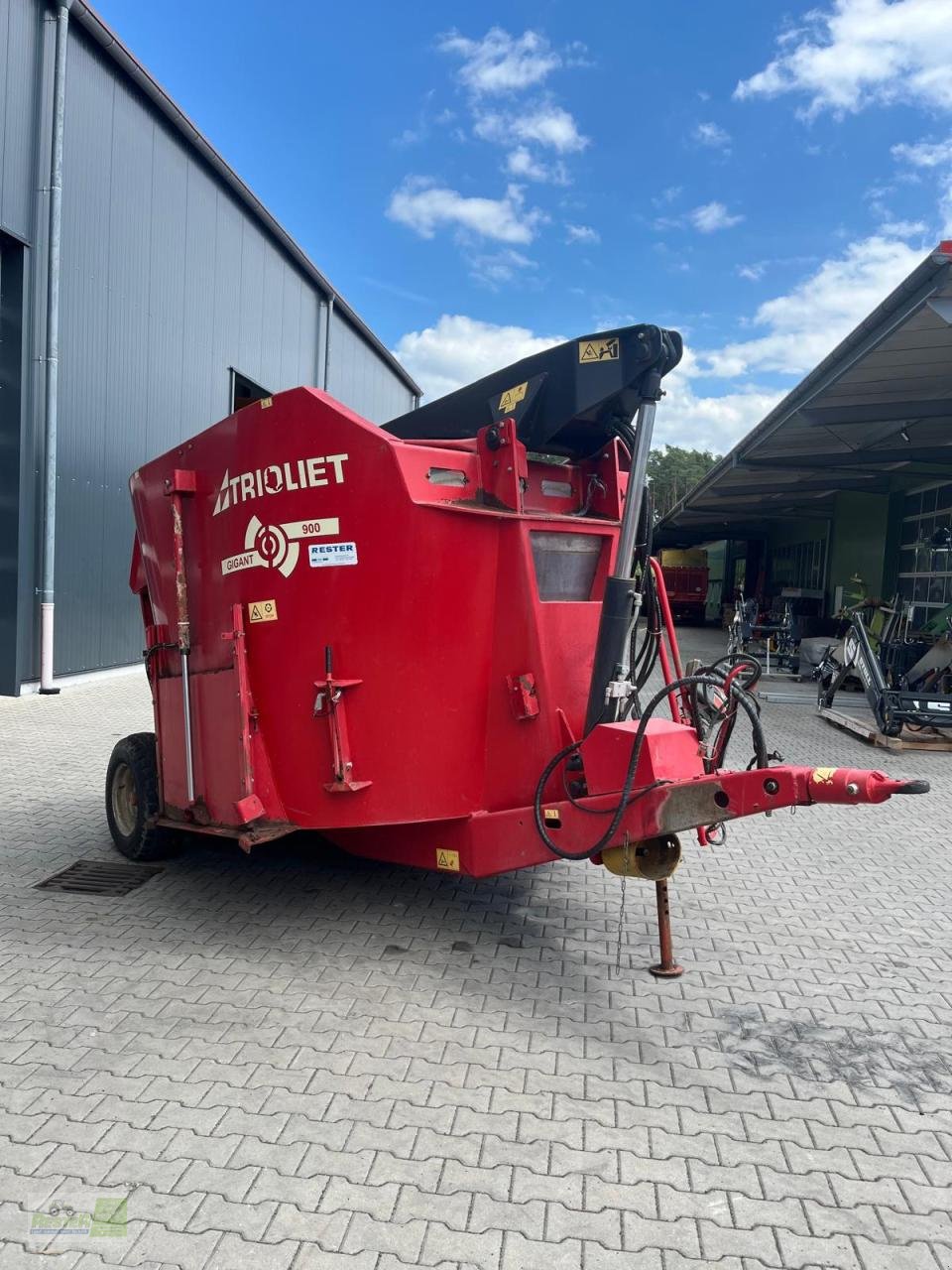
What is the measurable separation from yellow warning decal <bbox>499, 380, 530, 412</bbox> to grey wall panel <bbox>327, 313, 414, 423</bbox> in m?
16.1

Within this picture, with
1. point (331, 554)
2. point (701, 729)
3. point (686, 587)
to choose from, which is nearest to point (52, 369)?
point (331, 554)

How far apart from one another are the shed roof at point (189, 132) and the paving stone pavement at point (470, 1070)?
10463mm

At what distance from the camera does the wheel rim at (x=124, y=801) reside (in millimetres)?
5480

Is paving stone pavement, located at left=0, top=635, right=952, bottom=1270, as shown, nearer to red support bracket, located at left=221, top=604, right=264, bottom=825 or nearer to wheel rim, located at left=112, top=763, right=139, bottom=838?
wheel rim, located at left=112, top=763, right=139, bottom=838

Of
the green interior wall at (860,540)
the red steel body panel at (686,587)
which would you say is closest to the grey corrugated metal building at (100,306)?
the green interior wall at (860,540)

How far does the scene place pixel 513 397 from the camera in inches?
175

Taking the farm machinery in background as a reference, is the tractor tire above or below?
below

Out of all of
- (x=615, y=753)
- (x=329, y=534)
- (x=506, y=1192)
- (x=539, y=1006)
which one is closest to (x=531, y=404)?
(x=329, y=534)

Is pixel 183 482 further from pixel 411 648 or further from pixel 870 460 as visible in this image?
pixel 870 460

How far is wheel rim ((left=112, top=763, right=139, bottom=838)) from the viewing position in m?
5.48

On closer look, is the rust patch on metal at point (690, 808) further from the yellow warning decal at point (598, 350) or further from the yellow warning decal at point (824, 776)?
the yellow warning decal at point (598, 350)

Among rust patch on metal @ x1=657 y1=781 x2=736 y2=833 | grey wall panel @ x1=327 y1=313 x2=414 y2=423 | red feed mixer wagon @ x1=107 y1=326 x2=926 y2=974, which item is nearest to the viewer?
rust patch on metal @ x1=657 y1=781 x2=736 y2=833

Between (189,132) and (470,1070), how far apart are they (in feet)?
46.9

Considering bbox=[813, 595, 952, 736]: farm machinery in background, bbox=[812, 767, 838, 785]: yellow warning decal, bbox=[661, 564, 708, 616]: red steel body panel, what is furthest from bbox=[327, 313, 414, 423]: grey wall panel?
bbox=[812, 767, 838, 785]: yellow warning decal
